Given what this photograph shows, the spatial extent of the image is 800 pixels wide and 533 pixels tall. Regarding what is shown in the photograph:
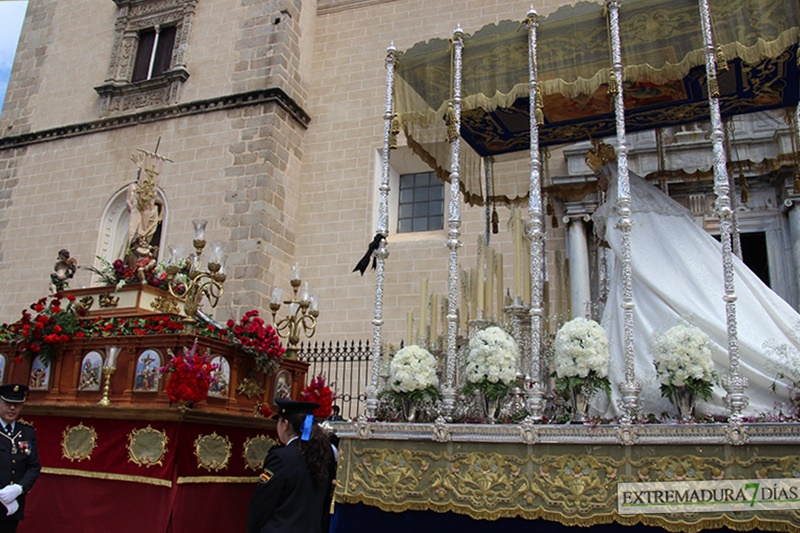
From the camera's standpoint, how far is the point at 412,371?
20.2 feet

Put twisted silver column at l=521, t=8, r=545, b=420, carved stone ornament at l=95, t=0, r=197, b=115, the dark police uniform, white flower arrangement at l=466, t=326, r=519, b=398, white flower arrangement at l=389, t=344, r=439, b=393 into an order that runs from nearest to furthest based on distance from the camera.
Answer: the dark police uniform → twisted silver column at l=521, t=8, r=545, b=420 → white flower arrangement at l=466, t=326, r=519, b=398 → white flower arrangement at l=389, t=344, r=439, b=393 → carved stone ornament at l=95, t=0, r=197, b=115

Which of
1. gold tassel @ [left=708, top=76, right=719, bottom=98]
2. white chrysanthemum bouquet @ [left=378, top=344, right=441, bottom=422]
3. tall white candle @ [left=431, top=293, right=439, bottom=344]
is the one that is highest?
gold tassel @ [left=708, top=76, right=719, bottom=98]

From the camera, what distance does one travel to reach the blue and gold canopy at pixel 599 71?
21.0 ft

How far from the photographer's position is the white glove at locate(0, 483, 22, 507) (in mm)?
5453

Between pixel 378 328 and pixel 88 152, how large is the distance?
12284 mm

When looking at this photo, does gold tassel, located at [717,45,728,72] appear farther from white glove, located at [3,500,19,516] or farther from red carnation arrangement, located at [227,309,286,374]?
white glove, located at [3,500,19,516]

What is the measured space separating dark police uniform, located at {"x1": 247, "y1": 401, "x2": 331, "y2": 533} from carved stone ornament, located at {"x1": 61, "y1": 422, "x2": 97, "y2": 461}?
3130 millimetres

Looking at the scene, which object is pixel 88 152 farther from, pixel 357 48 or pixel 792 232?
pixel 792 232

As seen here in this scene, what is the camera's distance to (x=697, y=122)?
27.6 ft

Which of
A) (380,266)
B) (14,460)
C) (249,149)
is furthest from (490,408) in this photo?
(249,149)

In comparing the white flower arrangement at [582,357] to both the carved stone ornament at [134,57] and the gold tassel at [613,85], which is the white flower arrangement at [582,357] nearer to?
the gold tassel at [613,85]

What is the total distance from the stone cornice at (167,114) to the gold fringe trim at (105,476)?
364 inches

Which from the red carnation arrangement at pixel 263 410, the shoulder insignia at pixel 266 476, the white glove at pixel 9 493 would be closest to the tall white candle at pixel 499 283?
the red carnation arrangement at pixel 263 410

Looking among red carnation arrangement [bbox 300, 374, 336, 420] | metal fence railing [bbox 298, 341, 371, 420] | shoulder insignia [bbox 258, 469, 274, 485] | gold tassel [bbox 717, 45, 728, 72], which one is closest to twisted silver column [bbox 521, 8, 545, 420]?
gold tassel [bbox 717, 45, 728, 72]
